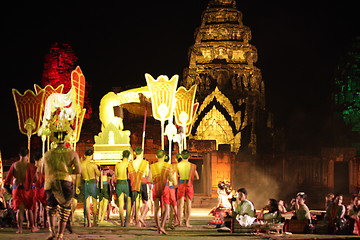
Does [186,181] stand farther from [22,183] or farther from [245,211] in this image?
[22,183]

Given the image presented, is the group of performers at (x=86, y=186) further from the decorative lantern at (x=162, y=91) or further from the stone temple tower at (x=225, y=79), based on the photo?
the stone temple tower at (x=225, y=79)

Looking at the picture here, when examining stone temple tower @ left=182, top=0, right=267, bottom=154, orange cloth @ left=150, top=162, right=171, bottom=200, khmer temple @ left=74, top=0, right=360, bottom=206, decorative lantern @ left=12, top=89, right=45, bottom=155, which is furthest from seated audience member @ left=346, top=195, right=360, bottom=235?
stone temple tower @ left=182, top=0, right=267, bottom=154

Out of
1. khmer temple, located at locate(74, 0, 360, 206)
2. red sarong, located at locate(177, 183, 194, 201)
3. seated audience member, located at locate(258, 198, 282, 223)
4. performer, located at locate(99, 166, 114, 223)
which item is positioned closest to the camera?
seated audience member, located at locate(258, 198, 282, 223)

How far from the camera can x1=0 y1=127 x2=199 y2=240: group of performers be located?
10.4m

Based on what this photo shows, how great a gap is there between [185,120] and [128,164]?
6.03m

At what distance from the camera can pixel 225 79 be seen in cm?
4497

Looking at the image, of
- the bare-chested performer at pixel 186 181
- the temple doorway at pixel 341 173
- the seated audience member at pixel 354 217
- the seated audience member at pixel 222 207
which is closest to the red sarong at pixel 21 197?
the bare-chested performer at pixel 186 181

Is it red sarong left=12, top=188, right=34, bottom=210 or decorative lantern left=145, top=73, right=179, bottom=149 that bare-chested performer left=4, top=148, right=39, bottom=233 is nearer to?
red sarong left=12, top=188, right=34, bottom=210

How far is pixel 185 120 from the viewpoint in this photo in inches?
806

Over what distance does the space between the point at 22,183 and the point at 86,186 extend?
1841 mm

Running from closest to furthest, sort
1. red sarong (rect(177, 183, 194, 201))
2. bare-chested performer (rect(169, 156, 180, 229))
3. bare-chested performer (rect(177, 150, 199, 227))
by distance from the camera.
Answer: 1. bare-chested performer (rect(169, 156, 180, 229))
2. bare-chested performer (rect(177, 150, 199, 227))
3. red sarong (rect(177, 183, 194, 201))

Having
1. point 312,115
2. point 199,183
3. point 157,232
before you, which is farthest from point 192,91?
point 312,115

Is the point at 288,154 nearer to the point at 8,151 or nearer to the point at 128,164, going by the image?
the point at 8,151

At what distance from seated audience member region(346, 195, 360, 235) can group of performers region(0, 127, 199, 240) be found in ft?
10.9
